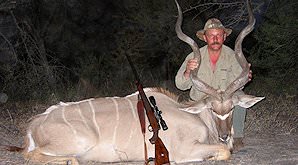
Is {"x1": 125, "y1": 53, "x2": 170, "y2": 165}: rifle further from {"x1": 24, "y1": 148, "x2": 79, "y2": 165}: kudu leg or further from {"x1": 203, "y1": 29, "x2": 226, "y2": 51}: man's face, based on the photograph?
{"x1": 203, "y1": 29, "x2": 226, "y2": 51}: man's face

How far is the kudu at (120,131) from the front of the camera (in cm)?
366

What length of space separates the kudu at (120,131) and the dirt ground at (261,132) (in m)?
0.12

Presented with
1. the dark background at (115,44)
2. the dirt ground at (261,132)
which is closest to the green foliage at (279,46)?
the dark background at (115,44)

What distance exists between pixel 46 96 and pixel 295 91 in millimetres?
3378

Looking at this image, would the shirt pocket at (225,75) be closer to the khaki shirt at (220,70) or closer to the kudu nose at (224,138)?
the khaki shirt at (220,70)

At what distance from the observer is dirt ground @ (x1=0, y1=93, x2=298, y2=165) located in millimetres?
3789

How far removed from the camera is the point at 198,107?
3947 millimetres

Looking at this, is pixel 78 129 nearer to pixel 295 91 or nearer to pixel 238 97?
pixel 238 97

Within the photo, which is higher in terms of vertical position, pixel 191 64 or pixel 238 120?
pixel 191 64

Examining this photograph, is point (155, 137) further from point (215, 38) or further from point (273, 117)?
point (273, 117)

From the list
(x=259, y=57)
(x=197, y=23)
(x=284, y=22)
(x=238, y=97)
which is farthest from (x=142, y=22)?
(x=238, y=97)

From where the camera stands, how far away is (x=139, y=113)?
12.4 ft

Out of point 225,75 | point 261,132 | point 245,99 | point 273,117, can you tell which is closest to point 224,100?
point 245,99

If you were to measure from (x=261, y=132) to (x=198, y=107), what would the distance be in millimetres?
1178
